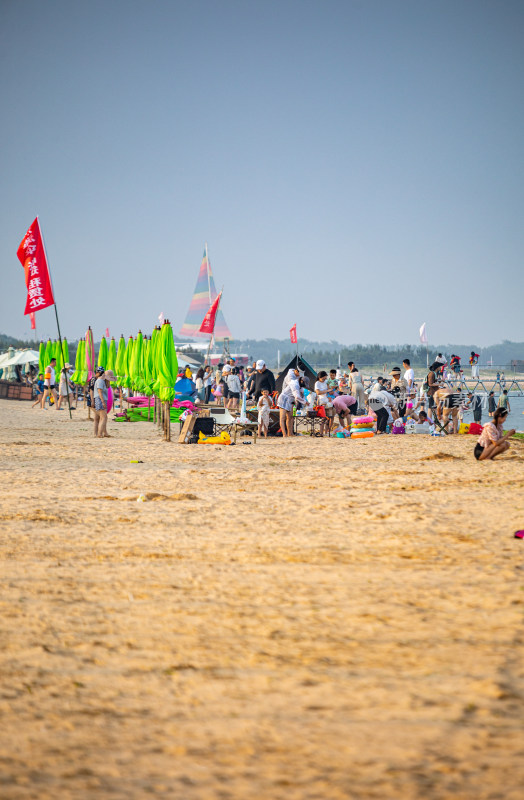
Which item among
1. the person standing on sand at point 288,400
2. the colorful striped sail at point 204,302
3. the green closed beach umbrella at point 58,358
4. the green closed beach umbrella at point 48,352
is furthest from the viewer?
the colorful striped sail at point 204,302

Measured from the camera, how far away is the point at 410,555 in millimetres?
4906

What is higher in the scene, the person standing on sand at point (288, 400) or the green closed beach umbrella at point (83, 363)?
the green closed beach umbrella at point (83, 363)

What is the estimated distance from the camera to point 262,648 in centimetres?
325

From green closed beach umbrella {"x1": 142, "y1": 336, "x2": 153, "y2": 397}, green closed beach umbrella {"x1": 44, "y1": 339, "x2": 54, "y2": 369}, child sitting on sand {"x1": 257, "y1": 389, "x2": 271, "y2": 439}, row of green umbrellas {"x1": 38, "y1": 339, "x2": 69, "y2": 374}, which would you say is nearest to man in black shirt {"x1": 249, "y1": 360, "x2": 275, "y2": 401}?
child sitting on sand {"x1": 257, "y1": 389, "x2": 271, "y2": 439}

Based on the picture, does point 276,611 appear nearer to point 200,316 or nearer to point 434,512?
point 434,512

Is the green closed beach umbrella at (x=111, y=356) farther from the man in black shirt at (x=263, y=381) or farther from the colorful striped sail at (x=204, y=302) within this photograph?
the colorful striped sail at (x=204, y=302)

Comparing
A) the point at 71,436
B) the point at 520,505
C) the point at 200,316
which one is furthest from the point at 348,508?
the point at 200,316

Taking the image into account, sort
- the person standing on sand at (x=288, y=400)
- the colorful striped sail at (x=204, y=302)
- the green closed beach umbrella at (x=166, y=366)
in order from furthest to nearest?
the colorful striped sail at (x=204, y=302), the green closed beach umbrella at (x=166, y=366), the person standing on sand at (x=288, y=400)

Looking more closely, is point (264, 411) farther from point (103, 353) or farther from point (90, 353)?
point (103, 353)

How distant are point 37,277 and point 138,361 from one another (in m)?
3.25

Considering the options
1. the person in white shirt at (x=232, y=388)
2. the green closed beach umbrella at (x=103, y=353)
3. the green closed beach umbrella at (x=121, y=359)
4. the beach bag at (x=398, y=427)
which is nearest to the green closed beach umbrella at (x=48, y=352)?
the green closed beach umbrella at (x=103, y=353)

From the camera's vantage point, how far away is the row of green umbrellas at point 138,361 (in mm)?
13938

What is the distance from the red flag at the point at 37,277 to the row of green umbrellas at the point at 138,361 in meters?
2.53

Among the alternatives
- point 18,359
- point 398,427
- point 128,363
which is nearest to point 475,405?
point 398,427
